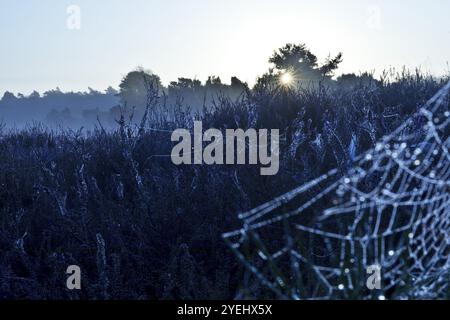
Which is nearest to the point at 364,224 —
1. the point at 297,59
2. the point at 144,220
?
the point at 144,220

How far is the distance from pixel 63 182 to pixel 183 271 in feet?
6.23

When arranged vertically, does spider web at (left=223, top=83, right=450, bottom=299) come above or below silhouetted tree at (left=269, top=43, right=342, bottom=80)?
below

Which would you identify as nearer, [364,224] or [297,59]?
[364,224]

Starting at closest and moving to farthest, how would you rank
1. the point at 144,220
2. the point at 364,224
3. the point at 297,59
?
the point at 364,224, the point at 144,220, the point at 297,59

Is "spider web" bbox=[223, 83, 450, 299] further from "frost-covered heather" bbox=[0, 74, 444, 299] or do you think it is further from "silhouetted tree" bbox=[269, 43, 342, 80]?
"silhouetted tree" bbox=[269, 43, 342, 80]

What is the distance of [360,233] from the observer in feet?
8.66

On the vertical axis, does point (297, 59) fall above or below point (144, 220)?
above

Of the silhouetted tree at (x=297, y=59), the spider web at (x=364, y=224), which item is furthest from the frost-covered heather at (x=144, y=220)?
the silhouetted tree at (x=297, y=59)

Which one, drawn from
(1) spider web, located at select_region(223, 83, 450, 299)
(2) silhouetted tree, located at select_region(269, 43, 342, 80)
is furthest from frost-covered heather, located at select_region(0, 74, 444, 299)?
(2) silhouetted tree, located at select_region(269, 43, 342, 80)

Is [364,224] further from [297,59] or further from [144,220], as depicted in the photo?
[297,59]

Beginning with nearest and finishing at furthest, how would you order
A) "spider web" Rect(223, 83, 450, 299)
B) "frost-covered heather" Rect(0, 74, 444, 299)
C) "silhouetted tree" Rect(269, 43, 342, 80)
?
"spider web" Rect(223, 83, 450, 299) < "frost-covered heather" Rect(0, 74, 444, 299) < "silhouetted tree" Rect(269, 43, 342, 80)
